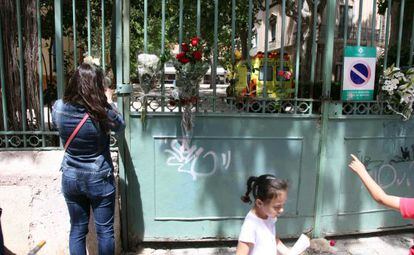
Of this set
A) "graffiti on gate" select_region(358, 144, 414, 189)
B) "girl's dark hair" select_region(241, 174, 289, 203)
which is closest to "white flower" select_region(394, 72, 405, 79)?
"graffiti on gate" select_region(358, 144, 414, 189)

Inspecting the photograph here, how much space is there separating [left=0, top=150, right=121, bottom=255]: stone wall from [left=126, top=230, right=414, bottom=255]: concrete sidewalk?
26.9 inches

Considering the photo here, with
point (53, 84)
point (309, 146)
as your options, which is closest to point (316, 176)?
point (309, 146)

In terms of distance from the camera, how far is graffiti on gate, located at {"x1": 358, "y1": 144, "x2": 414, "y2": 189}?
3818 millimetres

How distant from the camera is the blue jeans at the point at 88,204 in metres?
2.69

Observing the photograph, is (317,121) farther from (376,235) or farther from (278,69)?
(376,235)

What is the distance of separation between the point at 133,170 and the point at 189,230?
0.76 metres

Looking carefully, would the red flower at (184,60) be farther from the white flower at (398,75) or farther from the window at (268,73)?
the white flower at (398,75)

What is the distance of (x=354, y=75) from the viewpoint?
3656 mm

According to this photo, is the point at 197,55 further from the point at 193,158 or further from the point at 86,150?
the point at 86,150

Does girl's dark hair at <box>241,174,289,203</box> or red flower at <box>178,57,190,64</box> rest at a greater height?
red flower at <box>178,57,190,64</box>

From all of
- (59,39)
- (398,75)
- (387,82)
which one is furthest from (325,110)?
(59,39)

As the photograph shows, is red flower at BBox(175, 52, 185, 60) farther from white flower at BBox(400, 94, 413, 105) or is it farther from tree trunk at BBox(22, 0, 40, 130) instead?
white flower at BBox(400, 94, 413, 105)

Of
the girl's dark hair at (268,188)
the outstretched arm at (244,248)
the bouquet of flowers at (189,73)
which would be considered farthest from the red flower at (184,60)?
the outstretched arm at (244,248)

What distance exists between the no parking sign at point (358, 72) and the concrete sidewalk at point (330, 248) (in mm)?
1386
